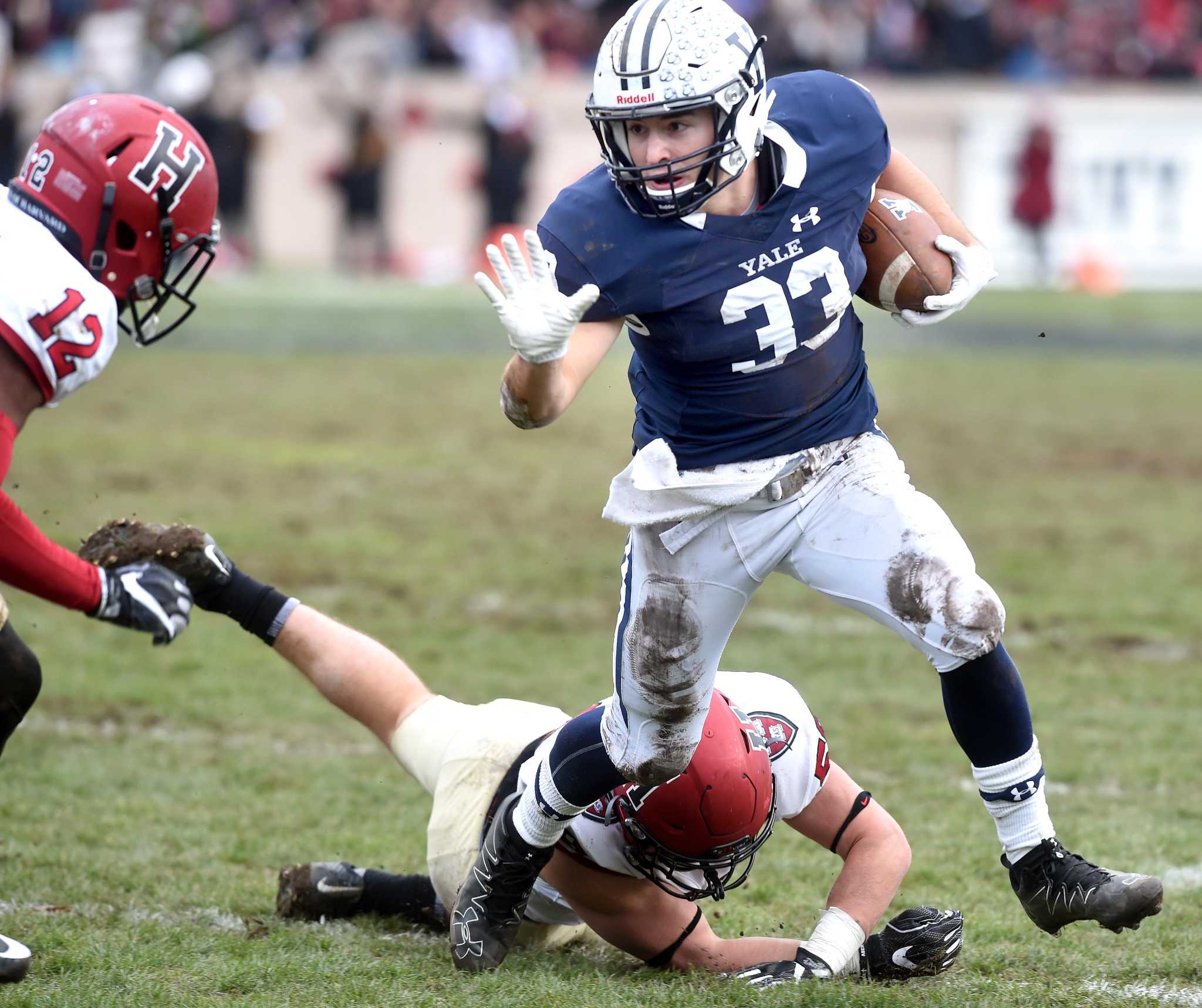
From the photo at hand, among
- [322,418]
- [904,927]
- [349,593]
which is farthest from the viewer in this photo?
[322,418]

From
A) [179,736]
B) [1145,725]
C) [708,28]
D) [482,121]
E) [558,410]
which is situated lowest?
[482,121]

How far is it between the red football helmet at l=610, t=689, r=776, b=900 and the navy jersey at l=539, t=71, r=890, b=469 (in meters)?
0.51

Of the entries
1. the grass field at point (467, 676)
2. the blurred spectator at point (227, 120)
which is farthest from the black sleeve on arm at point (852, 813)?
the blurred spectator at point (227, 120)

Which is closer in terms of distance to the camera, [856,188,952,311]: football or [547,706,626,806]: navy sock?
[547,706,626,806]: navy sock

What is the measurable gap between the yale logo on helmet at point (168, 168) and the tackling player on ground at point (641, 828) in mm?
693

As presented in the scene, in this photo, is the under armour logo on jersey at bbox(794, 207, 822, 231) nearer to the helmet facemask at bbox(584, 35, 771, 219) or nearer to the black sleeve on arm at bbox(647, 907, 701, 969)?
the helmet facemask at bbox(584, 35, 771, 219)

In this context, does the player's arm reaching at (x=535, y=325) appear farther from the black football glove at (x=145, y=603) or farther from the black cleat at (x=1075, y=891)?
the black cleat at (x=1075, y=891)

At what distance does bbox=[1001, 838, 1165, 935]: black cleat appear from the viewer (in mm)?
2777

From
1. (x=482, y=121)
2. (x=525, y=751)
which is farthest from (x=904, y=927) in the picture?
(x=482, y=121)

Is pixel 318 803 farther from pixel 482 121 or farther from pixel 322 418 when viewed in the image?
pixel 482 121

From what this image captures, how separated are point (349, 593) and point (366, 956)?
2.63 meters

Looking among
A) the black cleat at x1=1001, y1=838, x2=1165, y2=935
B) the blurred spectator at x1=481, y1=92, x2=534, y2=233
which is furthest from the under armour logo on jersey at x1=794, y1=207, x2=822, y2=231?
the blurred spectator at x1=481, y1=92, x2=534, y2=233

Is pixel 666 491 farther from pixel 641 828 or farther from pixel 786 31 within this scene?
pixel 786 31

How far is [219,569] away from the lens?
353 centimetres
